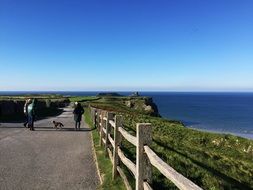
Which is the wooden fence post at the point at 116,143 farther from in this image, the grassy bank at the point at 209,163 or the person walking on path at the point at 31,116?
the person walking on path at the point at 31,116

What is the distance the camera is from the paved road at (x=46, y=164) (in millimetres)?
10366

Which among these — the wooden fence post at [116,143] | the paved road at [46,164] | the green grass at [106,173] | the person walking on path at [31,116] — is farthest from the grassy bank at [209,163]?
the person walking on path at [31,116]

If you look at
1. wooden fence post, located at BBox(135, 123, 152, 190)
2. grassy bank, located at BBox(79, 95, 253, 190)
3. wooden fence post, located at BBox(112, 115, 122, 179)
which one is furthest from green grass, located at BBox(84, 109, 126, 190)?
wooden fence post, located at BBox(135, 123, 152, 190)

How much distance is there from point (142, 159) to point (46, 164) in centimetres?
647

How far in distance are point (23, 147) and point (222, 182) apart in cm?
965

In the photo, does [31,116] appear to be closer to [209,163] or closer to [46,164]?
[46,164]

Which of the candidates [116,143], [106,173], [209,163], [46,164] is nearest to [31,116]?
[46,164]

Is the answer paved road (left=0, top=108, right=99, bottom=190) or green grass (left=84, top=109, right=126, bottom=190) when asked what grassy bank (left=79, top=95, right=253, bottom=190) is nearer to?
green grass (left=84, top=109, right=126, bottom=190)

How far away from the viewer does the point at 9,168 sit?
40.2 feet

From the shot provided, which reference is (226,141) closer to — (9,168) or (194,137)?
(194,137)

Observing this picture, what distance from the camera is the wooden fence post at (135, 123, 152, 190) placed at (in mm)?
7262

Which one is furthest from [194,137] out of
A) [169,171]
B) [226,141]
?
[169,171]

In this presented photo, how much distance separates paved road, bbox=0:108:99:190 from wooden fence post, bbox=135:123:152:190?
10.1 ft

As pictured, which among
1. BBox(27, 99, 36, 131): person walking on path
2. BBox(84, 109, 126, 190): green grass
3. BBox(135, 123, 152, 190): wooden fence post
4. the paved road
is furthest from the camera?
BBox(27, 99, 36, 131): person walking on path
